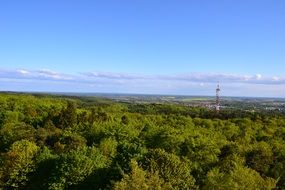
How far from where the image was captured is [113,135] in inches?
3979

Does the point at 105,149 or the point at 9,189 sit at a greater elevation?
the point at 105,149

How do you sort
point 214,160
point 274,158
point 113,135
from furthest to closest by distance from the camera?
1. point 113,135
2. point 274,158
3. point 214,160

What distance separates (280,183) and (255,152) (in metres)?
10.3

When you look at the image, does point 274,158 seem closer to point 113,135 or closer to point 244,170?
point 244,170

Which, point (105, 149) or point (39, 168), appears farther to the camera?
point (105, 149)

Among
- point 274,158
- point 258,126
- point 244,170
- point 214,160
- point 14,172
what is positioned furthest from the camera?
point 258,126

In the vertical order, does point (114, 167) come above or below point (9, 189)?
above

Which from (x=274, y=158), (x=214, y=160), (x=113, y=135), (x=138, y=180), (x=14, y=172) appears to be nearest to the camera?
(x=138, y=180)

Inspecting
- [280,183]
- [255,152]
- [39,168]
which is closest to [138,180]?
[39,168]

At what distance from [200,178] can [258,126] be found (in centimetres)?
7826

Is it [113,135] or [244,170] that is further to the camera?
[113,135]

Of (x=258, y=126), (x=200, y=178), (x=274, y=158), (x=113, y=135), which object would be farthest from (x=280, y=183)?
(x=258, y=126)

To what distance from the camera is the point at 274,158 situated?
87.2 m

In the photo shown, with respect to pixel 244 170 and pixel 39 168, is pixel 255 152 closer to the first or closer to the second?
pixel 244 170
